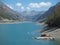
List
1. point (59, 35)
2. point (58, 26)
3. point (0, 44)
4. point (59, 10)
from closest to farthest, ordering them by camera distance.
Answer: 1. point (0, 44)
2. point (59, 35)
3. point (58, 26)
4. point (59, 10)

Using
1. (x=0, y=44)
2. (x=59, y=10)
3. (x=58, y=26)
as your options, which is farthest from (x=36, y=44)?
(x=59, y=10)

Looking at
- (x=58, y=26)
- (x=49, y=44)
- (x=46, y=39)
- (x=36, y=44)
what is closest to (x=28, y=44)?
(x=36, y=44)

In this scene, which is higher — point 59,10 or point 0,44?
point 59,10

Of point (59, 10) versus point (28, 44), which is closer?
point (28, 44)

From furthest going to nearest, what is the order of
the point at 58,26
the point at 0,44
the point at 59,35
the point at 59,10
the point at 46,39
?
the point at 59,10 < the point at 58,26 < the point at 59,35 < the point at 46,39 < the point at 0,44

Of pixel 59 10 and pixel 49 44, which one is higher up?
pixel 59 10

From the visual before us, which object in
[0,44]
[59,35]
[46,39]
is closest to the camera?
[0,44]

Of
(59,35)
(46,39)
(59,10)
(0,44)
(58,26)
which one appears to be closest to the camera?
(0,44)

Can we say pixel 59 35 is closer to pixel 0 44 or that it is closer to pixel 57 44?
pixel 57 44

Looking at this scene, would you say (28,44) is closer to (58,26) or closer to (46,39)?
(46,39)
